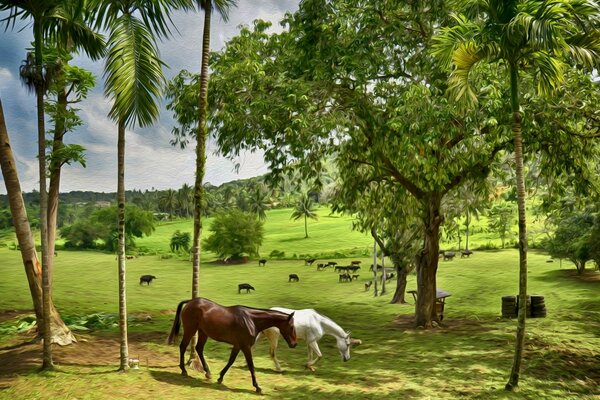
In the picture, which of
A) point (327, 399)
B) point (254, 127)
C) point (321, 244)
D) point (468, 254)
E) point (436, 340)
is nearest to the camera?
point (327, 399)

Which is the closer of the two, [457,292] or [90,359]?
[90,359]

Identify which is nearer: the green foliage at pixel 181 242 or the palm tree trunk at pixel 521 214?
the palm tree trunk at pixel 521 214

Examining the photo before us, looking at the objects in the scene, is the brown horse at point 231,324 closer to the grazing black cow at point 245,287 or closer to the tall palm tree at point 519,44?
the tall palm tree at point 519,44

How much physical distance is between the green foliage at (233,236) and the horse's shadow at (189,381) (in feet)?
165

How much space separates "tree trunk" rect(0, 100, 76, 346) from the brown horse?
574 cm

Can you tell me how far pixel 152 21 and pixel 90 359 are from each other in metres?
9.38

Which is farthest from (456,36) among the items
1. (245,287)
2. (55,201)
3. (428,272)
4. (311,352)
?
(245,287)

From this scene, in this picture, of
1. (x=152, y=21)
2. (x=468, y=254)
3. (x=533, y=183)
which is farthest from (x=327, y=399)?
(x=468, y=254)

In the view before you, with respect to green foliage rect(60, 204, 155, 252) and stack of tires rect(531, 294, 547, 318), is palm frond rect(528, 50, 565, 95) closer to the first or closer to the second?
stack of tires rect(531, 294, 547, 318)

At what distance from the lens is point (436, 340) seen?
20.7 meters

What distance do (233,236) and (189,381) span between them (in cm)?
5109

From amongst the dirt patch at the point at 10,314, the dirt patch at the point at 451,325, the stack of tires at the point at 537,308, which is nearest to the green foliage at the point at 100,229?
the dirt patch at the point at 10,314

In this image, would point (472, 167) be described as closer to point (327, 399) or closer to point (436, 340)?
point (436, 340)

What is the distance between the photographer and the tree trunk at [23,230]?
15.8 metres
